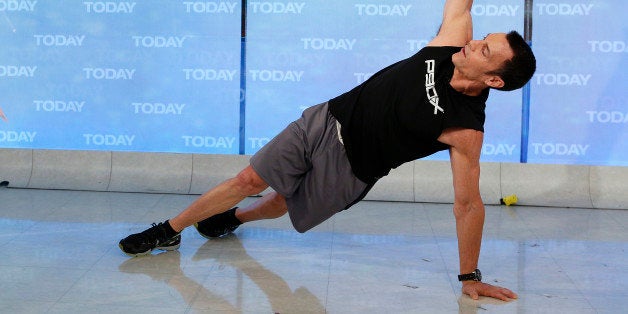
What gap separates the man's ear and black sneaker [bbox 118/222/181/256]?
157cm

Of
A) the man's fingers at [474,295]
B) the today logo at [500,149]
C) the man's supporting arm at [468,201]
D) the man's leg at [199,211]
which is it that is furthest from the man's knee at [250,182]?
the today logo at [500,149]

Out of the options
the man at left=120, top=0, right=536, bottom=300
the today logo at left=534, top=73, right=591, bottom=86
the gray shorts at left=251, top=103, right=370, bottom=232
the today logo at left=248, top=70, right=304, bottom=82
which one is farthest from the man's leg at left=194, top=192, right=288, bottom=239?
the today logo at left=534, top=73, right=591, bottom=86

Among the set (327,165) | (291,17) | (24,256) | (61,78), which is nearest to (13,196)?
(61,78)

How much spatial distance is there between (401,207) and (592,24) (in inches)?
63.2

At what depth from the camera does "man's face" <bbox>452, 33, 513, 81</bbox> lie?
315 cm

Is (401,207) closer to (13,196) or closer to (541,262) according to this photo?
(541,262)

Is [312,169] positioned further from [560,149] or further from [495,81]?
[560,149]

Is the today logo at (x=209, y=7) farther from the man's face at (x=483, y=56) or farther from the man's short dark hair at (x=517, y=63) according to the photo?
the man's short dark hair at (x=517, y=63)

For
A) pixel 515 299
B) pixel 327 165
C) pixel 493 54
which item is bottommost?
pixel 515 299

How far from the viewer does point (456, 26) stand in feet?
11.5

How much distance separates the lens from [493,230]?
4629 millimetres

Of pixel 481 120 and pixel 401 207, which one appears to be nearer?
pixel 481 120

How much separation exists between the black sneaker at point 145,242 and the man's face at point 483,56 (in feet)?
4.95

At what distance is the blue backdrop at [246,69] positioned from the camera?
17.8ft
